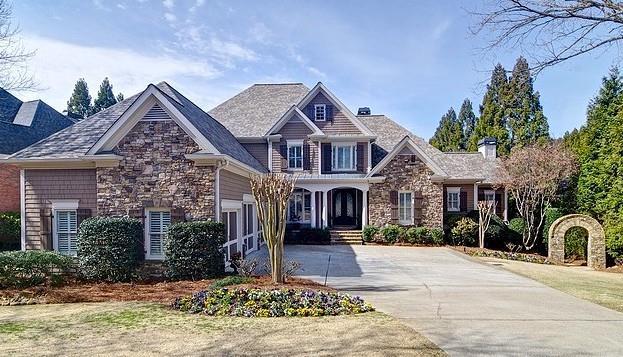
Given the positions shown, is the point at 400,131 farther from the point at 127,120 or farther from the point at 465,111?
the point at 465,111

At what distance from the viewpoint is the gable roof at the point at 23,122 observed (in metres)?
21.0

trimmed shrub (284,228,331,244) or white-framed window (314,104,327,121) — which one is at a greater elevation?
white-framed window (314,104,327,121)

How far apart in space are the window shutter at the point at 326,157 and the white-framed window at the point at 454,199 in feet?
26.5

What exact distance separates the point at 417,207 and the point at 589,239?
7535mm

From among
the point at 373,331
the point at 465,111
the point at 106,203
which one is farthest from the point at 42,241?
the point at 465,111

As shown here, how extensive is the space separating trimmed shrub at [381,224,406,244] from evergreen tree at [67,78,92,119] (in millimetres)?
42668

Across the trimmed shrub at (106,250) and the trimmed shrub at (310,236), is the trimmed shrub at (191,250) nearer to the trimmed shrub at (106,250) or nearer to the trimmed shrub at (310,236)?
the trimmed shrub at (106,250)

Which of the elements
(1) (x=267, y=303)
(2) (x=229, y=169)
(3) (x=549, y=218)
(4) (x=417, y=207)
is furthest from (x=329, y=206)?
(1) (x=267, y=303)

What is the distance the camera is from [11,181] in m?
18.4

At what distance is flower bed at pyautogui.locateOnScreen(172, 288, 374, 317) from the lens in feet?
24.7

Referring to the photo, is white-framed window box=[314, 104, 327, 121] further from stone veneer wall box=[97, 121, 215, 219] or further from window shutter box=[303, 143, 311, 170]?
stone veneer wall box=[97, 121, 215, 219]

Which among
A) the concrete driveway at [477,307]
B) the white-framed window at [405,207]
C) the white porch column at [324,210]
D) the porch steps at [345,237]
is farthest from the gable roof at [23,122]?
the white-framed window at [405,207]

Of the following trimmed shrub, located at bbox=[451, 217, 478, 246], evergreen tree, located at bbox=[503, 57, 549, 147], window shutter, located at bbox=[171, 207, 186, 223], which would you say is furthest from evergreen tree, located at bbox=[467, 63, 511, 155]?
window shutter, located at bbox=[171, 207, 186, 223]

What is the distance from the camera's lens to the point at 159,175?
37.5 ft
